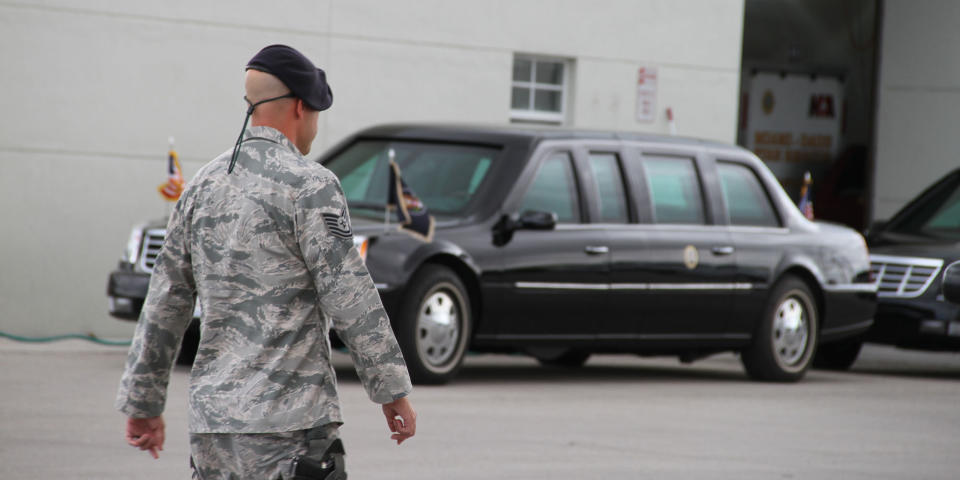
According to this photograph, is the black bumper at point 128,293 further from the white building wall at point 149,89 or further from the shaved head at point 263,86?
the shaved head at point 263,86

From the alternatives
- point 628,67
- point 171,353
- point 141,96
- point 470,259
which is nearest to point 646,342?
point 470,259

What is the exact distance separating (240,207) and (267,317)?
0.86 feet

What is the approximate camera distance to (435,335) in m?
10.5

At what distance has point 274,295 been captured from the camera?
3773 millimetres

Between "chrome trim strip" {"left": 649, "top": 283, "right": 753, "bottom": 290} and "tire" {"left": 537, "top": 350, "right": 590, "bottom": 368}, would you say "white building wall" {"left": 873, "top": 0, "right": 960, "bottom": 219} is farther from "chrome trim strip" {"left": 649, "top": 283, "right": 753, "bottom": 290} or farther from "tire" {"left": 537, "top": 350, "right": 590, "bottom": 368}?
"chrome trim strip" {"left": 649, "top": 283, "right": 753, "bottom": 290}

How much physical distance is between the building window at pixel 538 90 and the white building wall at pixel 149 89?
253mm

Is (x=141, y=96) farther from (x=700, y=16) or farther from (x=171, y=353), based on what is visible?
(x=171, y=353)

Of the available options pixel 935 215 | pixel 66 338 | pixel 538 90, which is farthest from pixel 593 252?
pixel 538 90

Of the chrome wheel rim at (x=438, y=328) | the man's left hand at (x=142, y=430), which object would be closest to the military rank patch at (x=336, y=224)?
the man's left hand at (x=142, y=430)

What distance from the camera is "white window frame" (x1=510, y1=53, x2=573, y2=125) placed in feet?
56.2

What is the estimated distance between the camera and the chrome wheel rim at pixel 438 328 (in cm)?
1041

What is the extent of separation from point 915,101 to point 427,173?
1195 centimetres

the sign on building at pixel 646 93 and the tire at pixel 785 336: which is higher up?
the sign on building at pixel 646 93

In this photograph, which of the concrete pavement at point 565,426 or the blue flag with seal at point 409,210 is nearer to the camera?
the concrete pavement at point 565,426
